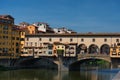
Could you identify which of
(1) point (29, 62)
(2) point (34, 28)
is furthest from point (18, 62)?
(2) point (34, 28)

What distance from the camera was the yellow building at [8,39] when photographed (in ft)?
206

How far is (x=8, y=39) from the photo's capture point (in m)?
64.2

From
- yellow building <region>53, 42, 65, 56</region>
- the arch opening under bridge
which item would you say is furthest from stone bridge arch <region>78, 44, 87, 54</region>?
the arch opening under bridge

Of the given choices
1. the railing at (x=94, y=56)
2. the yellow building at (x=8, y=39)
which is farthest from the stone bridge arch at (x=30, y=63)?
the railing at (x=94, y=56)

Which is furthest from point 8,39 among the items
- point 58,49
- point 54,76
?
point 54,76

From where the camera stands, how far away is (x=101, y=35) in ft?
208

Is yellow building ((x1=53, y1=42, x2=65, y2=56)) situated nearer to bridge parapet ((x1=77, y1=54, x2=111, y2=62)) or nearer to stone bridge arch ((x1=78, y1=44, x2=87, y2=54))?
bridge parapet ((x1=77, y1=54, x2=111, y2=62))

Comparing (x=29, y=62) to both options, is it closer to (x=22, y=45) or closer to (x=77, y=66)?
(x=22, y=45)

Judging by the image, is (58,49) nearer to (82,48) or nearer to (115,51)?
(82,48)

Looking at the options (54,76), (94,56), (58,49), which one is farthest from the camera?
(58,49)

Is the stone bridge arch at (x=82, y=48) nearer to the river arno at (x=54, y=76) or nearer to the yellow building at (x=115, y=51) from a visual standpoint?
the yellow building at (x=115, y=51)

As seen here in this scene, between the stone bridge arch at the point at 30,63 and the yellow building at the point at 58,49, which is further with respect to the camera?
the stone bridge arch at the point at 30,63

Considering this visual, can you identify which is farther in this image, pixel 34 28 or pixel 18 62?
pixel 34 28

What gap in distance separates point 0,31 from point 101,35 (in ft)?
65.2
